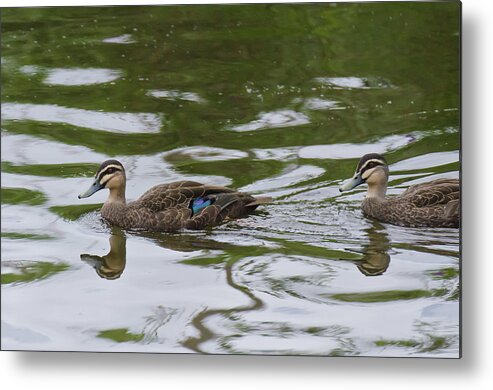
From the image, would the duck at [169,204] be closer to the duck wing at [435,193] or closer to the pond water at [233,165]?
the pond water at [233,165]

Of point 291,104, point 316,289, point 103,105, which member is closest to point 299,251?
point 316,289

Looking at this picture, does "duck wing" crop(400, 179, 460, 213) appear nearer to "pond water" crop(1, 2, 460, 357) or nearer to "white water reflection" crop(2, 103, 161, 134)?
"pond water" crop(1, 2, 460, 357)

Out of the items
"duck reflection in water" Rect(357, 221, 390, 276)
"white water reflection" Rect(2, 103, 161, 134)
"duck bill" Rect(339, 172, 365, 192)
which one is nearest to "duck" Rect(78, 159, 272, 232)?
"white water reflection" Rect(2, 103, 161, 134)

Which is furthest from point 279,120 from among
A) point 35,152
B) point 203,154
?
point 35,152

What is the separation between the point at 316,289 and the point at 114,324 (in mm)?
701

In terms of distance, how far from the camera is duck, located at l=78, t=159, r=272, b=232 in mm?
4805

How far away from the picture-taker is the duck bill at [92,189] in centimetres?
480

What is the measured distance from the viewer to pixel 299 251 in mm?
4711

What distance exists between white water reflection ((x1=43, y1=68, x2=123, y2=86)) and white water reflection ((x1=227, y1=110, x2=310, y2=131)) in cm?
47

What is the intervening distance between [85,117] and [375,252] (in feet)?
3.73

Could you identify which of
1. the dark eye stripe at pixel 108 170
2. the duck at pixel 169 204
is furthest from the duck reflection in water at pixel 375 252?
the dark eye stripe at pixel 108 170

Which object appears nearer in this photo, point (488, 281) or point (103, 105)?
point (488, 281)

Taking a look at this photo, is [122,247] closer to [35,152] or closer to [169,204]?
[169,204]

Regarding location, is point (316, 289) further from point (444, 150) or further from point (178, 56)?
point (178, 56)
